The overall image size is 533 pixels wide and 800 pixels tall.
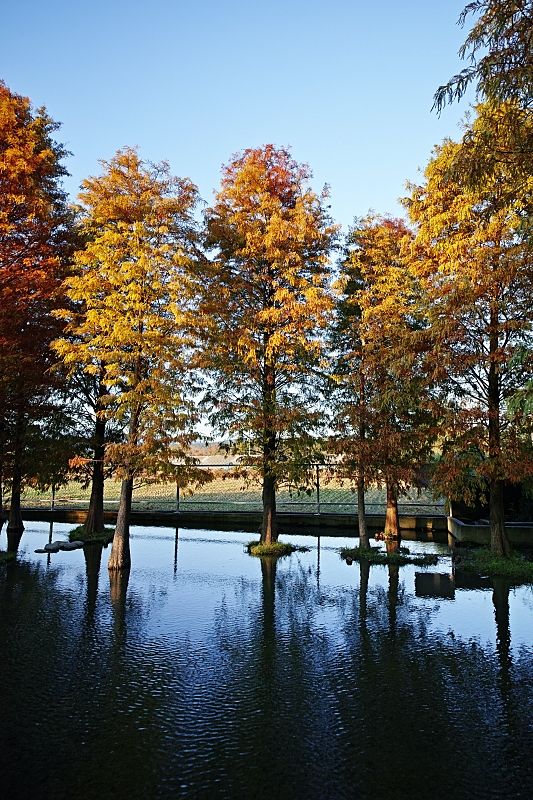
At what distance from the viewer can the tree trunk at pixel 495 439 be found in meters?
11.9

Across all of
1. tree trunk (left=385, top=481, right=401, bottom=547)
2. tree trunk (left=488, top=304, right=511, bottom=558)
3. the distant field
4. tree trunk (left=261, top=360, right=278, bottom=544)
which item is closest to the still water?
tree trunk (left=488, top=304, right=511, bottom=558)

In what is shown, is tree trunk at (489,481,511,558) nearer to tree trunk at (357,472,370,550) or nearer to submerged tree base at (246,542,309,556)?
tree trunk at (357,472,370,550)

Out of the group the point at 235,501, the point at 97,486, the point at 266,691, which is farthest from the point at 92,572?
the point at 235,501

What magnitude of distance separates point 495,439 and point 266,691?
331 inches

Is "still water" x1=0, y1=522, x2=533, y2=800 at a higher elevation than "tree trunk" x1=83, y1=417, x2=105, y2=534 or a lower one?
lower

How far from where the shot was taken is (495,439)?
11.9 meters

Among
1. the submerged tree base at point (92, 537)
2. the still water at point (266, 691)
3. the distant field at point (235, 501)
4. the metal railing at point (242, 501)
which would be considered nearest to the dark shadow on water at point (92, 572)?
the still water at point (266, 691)

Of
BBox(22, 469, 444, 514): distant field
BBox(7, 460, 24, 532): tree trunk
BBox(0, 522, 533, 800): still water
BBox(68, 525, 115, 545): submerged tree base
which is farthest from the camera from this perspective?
BBox(22, 469, 444, 514): distant field

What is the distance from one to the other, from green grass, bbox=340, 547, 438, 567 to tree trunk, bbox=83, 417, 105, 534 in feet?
24.7

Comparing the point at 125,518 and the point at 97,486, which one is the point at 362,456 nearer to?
the point at 125,518

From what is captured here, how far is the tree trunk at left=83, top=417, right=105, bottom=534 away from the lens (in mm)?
16872

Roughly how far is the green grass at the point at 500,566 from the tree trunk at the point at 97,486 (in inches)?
403

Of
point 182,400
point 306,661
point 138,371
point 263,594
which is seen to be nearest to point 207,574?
point 263,594

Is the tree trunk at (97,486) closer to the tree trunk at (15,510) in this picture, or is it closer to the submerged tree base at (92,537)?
the submerged tree base at (92,537)
